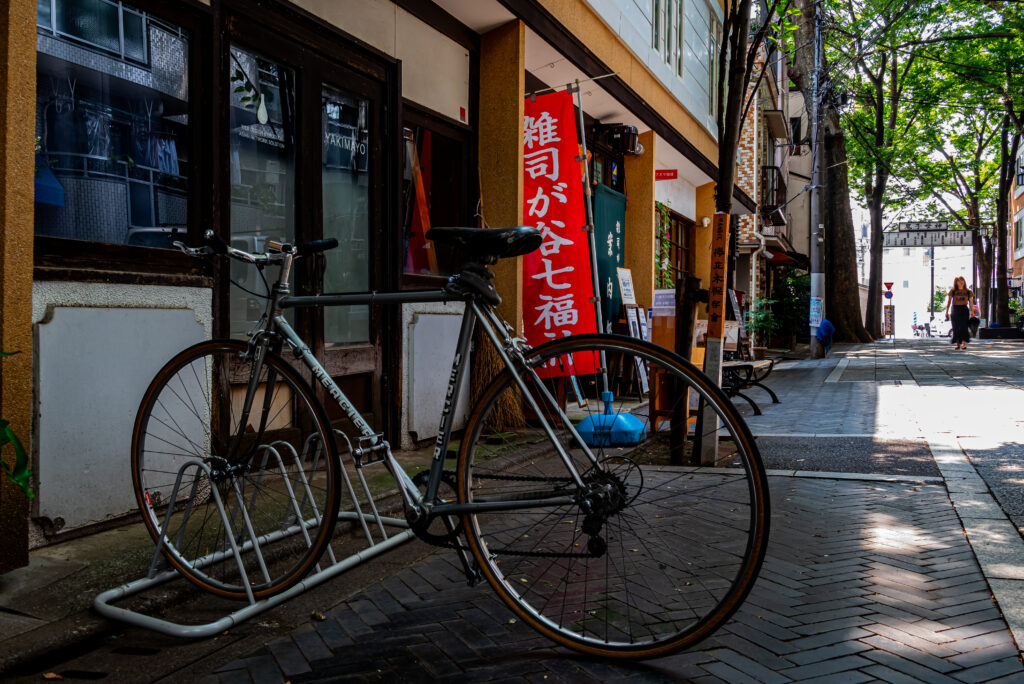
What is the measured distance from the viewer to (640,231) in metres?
12.3

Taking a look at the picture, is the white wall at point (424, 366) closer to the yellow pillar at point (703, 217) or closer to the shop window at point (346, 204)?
the shop window at point (346, 204)

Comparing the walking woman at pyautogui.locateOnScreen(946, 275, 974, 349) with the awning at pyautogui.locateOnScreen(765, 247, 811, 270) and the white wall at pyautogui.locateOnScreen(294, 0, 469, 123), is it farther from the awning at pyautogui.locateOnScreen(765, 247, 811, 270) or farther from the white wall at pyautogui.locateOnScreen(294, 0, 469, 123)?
the white wall at pyautogui.locateOnScreen(294, 0, 469, 123)

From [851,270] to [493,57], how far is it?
24.3 meters

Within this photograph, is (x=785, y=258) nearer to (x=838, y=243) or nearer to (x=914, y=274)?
(x=838, y=243)

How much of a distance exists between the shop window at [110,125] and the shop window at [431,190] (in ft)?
7.96

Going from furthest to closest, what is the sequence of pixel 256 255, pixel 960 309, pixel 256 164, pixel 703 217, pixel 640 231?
pixel 960 309
pixel 703 217
pixel 640 231
pixel 256 164
pixel 256 255

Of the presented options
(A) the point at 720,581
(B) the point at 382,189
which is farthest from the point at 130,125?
(A) the point at 720,581

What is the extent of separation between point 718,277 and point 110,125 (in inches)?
160

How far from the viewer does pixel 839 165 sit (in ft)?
94.5

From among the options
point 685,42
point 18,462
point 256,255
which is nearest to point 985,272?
point 685,42

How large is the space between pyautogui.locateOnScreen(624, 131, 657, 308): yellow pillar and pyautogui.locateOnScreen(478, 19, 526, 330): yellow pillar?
16.7 feet

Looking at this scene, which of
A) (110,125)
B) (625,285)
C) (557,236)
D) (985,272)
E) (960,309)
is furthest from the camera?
(985,272)

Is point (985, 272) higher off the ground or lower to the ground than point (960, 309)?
higher

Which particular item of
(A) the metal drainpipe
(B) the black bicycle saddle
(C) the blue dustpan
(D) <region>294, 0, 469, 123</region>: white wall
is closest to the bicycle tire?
(B) the black bicycle saddle
